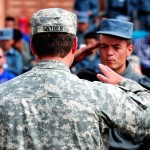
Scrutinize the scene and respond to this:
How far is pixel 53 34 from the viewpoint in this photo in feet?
10.9

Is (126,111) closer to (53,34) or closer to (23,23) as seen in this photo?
(53,34)

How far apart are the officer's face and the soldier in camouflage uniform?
1856mm

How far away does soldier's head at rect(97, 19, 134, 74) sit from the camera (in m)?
5.30

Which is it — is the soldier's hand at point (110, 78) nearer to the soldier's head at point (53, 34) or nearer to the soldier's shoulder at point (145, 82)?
the soldier's head at point (53, 34)

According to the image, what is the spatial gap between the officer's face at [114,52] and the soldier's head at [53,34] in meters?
1.90

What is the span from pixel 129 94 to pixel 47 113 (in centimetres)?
44

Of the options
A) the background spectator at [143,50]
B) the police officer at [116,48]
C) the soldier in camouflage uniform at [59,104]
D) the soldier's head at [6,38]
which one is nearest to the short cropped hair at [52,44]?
the soldier in camouflage uniform at [59,104]

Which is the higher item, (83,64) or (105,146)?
(105,146)

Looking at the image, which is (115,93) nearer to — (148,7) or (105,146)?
(105,146)

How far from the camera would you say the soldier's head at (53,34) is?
332 cm

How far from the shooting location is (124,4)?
46.9 feet

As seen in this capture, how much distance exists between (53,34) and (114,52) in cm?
208

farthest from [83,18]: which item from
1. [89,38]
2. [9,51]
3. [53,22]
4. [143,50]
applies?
[53,22]

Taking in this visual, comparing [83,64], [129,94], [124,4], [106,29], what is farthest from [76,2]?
[129,94]
